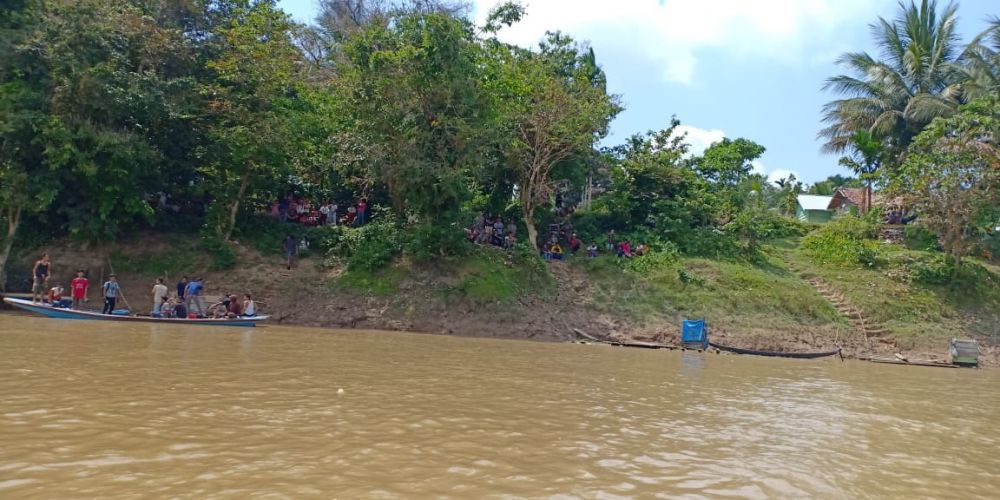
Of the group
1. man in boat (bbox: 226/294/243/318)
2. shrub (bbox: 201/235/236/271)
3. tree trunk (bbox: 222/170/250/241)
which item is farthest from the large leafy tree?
man in boat (bbox: 226/294/243/318)

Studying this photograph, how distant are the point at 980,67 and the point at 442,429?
124ft

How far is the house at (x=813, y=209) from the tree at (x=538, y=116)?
75.2ft

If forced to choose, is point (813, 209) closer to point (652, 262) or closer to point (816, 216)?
point (816, 216)

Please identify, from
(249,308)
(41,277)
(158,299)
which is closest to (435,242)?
(249,308)

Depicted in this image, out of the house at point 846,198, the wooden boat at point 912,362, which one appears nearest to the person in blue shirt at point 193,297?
the wooden boat at point 912,362

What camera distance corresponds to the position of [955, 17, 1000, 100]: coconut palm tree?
31.7 metres

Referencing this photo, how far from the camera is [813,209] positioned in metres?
44.2

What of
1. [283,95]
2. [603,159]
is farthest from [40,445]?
[603,159]

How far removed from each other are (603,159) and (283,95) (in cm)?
1502

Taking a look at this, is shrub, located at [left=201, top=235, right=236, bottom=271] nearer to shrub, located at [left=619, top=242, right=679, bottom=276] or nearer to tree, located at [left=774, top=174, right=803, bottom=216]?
shrub, located at [left=619, top=242, right=679, bottom=276]

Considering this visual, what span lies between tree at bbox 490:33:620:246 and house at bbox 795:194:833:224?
22.9 m

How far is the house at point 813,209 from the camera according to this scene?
143ft

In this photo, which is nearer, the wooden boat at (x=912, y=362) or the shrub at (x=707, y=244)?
the wooden boat at (x=912, y=362)

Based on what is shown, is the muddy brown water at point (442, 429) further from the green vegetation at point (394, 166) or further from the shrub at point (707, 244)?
the shrub at point (707, 244)
